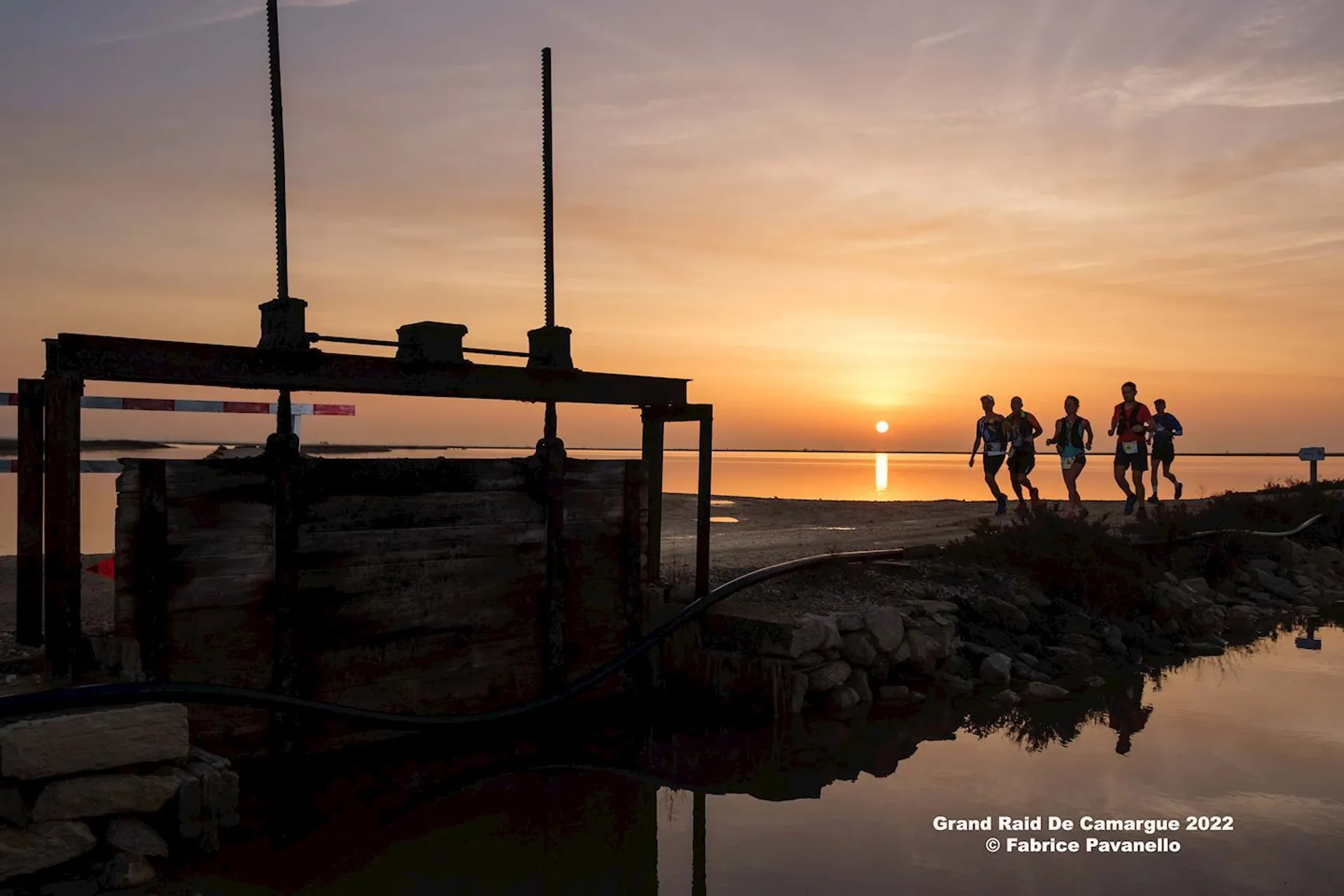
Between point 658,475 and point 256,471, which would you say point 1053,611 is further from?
point 256,471

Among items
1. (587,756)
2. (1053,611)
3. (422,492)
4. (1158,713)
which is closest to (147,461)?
(422,492)

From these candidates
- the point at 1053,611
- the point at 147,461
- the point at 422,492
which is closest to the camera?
the point at 147,461

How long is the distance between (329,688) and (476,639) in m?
1.21

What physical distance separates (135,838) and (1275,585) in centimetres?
1629

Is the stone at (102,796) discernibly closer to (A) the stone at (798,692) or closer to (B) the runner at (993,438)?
(A) the stone at (798,692)

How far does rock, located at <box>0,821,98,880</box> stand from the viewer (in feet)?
16.1

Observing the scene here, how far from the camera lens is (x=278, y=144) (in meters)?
7.18

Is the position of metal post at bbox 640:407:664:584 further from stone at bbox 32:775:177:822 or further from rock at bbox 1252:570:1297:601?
rock at bbox 1252:570:1297:601

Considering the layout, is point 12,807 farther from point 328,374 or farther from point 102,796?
point 328,374

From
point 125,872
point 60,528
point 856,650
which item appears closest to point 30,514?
point 60,528

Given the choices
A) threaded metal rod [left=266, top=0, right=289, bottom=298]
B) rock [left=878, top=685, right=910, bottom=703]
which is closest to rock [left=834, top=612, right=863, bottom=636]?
rock [left=878, top=685, right=910, bottom=703]

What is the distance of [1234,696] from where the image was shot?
1027 centimetres

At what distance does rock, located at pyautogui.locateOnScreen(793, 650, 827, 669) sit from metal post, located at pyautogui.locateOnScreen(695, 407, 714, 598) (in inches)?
40.4

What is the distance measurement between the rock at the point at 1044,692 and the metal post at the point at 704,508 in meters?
3.41
